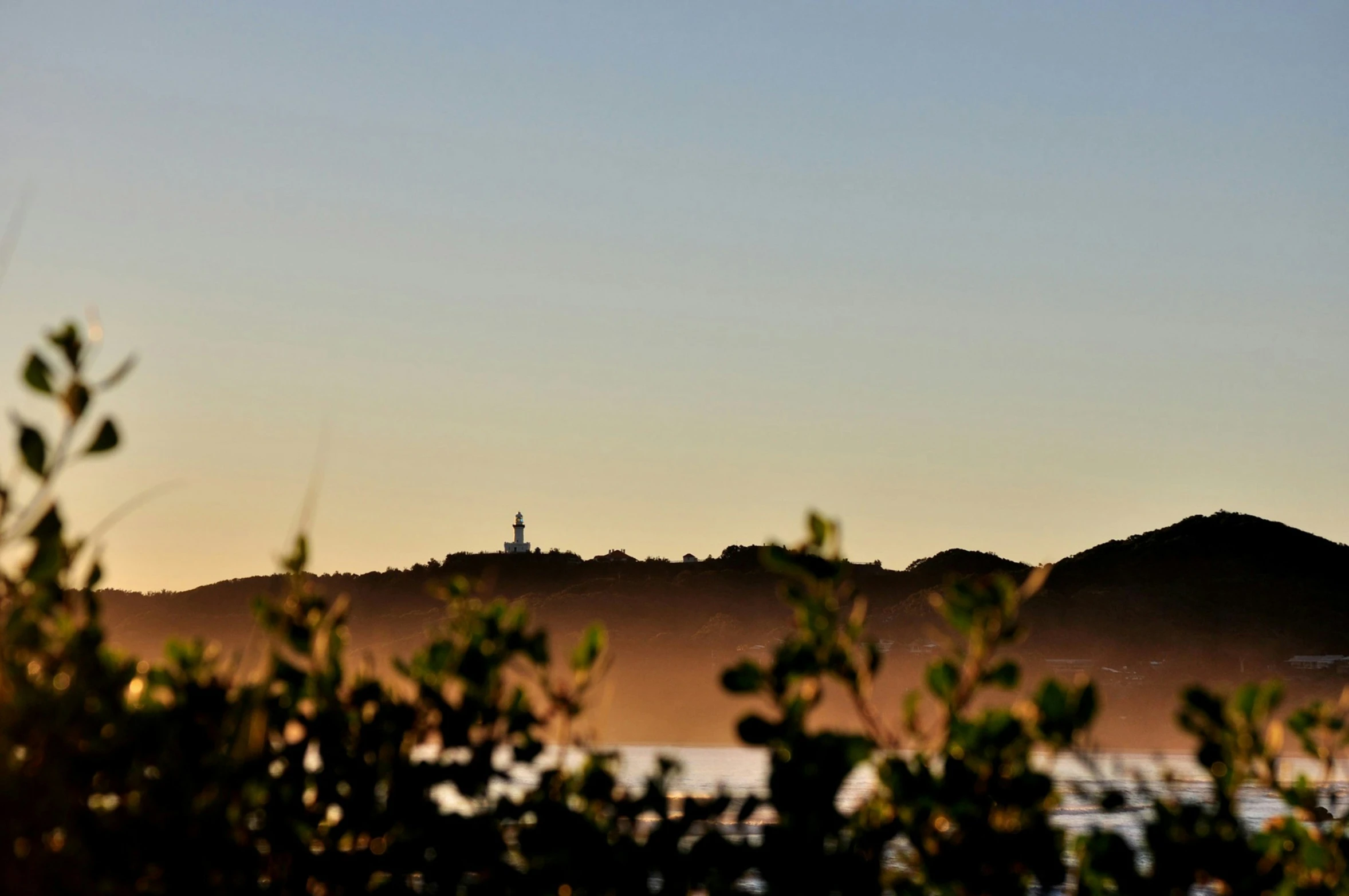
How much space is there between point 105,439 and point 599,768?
5.72 ft

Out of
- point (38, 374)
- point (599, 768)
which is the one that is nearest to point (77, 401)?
point (38, 374)

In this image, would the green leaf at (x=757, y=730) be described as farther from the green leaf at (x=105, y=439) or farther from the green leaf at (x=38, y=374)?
the green leaf at (x=38, y=374)

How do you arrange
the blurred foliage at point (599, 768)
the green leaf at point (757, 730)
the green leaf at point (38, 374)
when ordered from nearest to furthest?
the green leaf at point (38, 374), the blurred foliage at point (599, 768), the green leaf at point (757, 730)

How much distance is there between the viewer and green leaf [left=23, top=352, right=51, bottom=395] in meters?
3.15

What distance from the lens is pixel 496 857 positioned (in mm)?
3859

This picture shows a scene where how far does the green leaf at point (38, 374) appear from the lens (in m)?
3.15

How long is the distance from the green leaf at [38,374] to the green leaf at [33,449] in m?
0.11

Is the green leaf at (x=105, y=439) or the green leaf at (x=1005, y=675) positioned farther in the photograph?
the green leaf at (x=1005, y=675)

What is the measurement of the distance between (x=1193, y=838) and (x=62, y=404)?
305 cm

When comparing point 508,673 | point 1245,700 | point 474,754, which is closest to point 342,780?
point 474,754

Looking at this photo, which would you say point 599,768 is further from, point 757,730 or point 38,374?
point 38,374

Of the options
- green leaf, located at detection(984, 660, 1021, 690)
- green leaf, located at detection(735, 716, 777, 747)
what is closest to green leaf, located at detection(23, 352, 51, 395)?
green leaf, located at detection(735, 716, 777, 747)

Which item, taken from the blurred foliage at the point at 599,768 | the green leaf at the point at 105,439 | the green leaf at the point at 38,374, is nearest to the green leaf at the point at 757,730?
the blurred foliage at the point at 599,768

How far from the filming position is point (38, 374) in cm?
315
